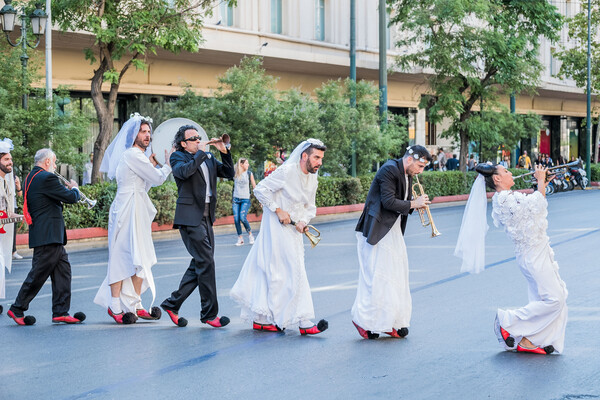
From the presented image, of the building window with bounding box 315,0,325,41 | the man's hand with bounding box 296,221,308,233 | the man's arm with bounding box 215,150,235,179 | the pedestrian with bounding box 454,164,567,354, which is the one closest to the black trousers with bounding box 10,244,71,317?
the man's arm with bounding box 215,150,235,179

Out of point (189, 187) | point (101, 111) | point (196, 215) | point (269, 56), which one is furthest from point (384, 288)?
point (269, 56)

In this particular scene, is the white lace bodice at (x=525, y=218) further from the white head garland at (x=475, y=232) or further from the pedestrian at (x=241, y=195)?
the pedestrian at (x=241, y=195)

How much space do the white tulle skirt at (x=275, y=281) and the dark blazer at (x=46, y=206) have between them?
6.66ft

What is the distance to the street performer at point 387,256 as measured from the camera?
7.98 meters

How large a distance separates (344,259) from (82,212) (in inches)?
270

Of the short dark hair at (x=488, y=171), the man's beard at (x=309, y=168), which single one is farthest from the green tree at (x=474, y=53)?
the short dark hair at (x=488, y=171)

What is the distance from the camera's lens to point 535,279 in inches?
289

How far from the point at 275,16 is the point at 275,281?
27.0 m

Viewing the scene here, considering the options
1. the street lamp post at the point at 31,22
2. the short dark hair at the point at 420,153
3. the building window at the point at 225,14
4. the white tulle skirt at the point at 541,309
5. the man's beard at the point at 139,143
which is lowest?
the white tulle skirt at the point at 541,309

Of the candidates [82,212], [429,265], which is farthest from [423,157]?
[82,212]

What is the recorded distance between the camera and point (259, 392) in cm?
629

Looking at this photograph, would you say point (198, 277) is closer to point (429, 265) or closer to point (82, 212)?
point (429, 265)

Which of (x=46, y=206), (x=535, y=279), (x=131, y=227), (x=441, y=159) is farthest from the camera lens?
(x=441, y=159)

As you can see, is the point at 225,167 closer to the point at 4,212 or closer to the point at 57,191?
the point at 57,191
